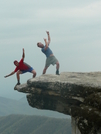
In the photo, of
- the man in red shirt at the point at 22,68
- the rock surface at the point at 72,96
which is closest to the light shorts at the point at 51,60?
the rock surface at the point at 72,96

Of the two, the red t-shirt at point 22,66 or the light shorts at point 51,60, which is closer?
the red t-shirt at point 22,66

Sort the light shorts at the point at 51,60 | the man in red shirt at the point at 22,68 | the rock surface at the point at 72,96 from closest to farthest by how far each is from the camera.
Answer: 1. the rock surface at the point at 72,96
2. the man in red shirt at the point at 22,68
3. the light shorts at the point at 51,60

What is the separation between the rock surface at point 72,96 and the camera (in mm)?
15172

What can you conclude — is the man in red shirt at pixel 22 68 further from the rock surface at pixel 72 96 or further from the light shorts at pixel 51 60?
the light shorts at pixel 51 60

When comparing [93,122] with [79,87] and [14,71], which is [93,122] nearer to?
[79,87]

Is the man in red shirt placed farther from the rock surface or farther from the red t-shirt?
the rock surface

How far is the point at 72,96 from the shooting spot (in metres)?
18.6

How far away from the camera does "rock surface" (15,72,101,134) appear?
597 inches

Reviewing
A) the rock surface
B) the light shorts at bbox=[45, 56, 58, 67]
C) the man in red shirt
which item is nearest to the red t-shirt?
the man in red shirt

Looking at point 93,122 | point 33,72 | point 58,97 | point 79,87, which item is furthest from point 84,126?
point 33,72

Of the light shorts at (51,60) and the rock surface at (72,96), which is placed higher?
the light shorts at (51,60)

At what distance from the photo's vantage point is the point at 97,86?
17.3 metres

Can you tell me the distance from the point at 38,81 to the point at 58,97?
7.91ft

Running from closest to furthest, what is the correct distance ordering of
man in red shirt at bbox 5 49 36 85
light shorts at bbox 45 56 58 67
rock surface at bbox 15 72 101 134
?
rock surface at bbox 15 72 101 134 → man in red shirt at bbox 5 49 36 85 → light shorts at bbox 45 56 58 67
